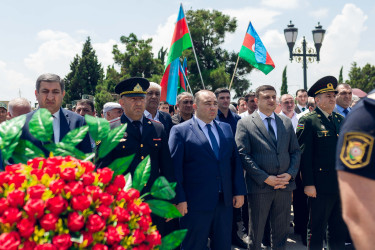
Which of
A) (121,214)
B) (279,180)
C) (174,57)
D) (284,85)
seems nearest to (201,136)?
(279,180)

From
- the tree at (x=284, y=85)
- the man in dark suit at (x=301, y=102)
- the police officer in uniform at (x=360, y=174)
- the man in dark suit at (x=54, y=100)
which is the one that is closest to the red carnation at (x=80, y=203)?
the police officer in uniform at (x=360, y=174)

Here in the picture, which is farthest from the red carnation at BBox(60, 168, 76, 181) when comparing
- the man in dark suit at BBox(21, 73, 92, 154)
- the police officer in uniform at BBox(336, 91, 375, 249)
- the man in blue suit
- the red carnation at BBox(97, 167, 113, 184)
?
the man in blue suit

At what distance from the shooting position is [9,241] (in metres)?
1.20

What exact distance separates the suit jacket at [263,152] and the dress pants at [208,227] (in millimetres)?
543

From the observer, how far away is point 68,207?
4.34 ft

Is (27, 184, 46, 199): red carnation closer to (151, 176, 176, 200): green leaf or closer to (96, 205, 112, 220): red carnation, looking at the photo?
(96, 205, 112, 220): red carnation

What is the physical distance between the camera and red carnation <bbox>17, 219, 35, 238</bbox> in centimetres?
124

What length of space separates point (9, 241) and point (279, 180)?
11.3ft

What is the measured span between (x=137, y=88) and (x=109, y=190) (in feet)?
7.47

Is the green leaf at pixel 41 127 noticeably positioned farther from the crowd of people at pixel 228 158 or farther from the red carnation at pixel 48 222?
the crowd of people at pixel 228 158

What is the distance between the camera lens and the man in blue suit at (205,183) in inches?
151

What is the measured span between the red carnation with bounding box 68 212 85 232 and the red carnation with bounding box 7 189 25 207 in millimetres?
172

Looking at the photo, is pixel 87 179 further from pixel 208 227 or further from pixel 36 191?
pixel 208 227

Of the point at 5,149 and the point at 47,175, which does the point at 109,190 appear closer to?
the point at 47,175
